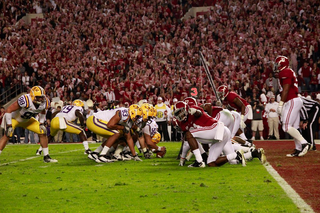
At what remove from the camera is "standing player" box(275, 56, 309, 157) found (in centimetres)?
1037

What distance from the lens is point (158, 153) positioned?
11.9m

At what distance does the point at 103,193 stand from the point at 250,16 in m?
20.4

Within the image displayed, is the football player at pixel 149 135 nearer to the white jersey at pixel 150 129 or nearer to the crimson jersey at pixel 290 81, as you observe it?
the white jersey at pixel 150 129

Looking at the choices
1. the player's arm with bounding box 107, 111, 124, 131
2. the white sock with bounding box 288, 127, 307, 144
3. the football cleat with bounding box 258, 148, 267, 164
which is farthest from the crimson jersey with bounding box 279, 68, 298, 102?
the player's arm with bounding box 107, 111, 124, 131

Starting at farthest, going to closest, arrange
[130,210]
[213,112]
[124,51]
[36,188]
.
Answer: [124,51] < [213,112] < [36,188] < [130,210]

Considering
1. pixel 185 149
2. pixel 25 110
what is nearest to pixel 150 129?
pixel 185 149

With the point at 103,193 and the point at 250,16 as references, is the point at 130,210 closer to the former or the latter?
the point at 103,193

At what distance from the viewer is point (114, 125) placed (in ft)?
33.3

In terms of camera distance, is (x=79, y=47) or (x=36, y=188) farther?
(x=79, y=47)

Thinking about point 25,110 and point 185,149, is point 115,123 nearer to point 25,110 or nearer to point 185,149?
point 185,149

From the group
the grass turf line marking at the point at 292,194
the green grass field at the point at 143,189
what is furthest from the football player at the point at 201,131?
the grass turf line marking at the point at 292,194

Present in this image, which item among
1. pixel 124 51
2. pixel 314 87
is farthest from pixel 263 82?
pixel 124 51

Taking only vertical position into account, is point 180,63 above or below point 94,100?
above

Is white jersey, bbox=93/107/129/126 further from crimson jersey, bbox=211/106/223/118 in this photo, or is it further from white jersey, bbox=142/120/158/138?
crimson jersey, bbox=211/106/223/118
